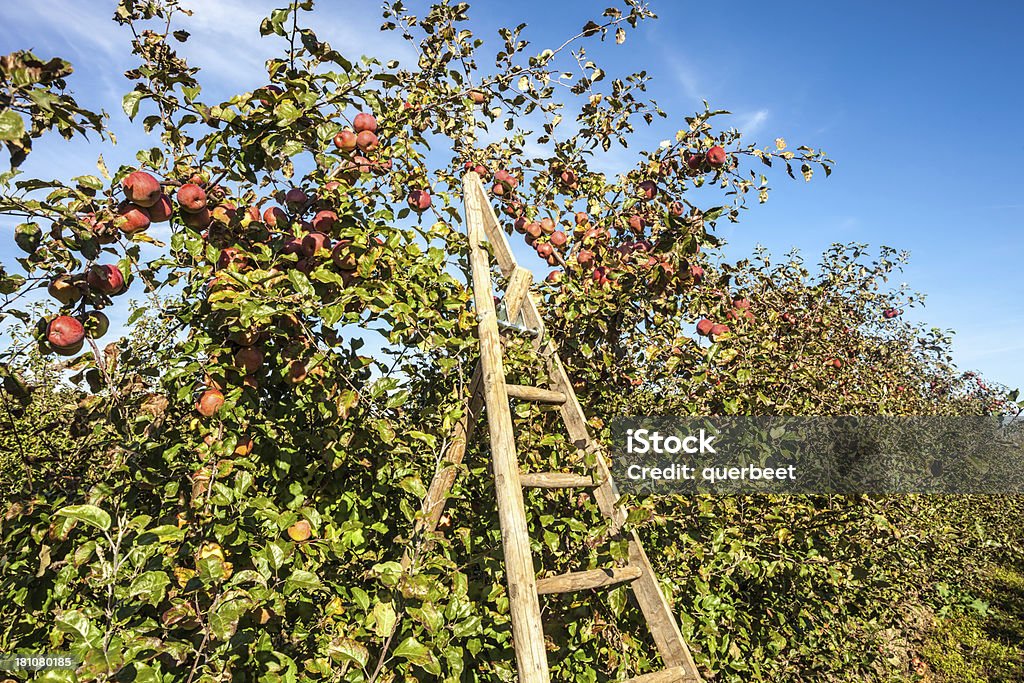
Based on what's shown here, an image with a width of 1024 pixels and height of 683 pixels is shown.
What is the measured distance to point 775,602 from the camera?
11.4 feet

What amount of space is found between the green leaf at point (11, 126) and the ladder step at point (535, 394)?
65.2 inches

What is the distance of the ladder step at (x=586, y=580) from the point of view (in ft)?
Result: 7.56

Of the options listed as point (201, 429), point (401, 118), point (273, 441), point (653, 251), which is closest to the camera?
point (201, 429)

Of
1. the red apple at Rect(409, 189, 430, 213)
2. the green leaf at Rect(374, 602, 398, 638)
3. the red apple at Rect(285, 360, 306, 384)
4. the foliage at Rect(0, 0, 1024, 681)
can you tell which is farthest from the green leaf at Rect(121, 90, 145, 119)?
the green leaf at Rect(374, 602, 398, 638)

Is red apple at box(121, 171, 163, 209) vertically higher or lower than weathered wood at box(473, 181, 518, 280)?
lower

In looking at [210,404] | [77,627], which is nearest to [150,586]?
[77,627]

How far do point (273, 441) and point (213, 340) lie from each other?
0.41 metres

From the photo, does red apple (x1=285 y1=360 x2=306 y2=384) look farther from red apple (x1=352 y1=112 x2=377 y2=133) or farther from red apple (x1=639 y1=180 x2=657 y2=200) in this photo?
red apple (x1=639 y1=180 x2=657 y2=200)

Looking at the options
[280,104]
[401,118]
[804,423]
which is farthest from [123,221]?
[804,423]

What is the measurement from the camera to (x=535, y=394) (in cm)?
254

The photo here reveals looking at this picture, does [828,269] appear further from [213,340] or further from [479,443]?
[213,340]

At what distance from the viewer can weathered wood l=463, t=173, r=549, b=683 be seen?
1.97 m

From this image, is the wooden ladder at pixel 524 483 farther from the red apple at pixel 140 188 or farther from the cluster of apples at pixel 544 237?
the red apple at pixel 140 188

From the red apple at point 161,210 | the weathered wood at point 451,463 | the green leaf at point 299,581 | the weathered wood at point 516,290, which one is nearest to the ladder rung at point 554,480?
the weathered wood at point 451,463
